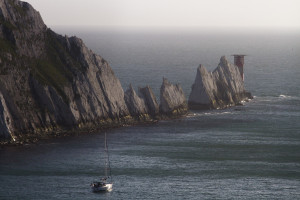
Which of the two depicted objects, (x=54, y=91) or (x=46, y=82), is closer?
(x=54, y=91)

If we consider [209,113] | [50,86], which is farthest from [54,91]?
[209,113]

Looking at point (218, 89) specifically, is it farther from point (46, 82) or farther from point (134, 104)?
point (46, 82)

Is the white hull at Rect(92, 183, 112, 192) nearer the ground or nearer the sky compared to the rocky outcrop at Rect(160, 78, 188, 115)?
nearer the ground

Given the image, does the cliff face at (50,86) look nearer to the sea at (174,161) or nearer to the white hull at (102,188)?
the sea at (174,161)

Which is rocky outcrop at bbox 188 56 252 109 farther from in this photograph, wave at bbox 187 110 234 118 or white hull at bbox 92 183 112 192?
white hull at bbox 92 183 112 192

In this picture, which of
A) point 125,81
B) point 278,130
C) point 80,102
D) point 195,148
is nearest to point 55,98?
point 80,102

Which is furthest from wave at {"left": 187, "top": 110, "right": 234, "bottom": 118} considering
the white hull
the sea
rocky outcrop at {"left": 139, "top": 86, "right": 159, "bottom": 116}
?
the white hull

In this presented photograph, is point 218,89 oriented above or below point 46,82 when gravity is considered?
below
